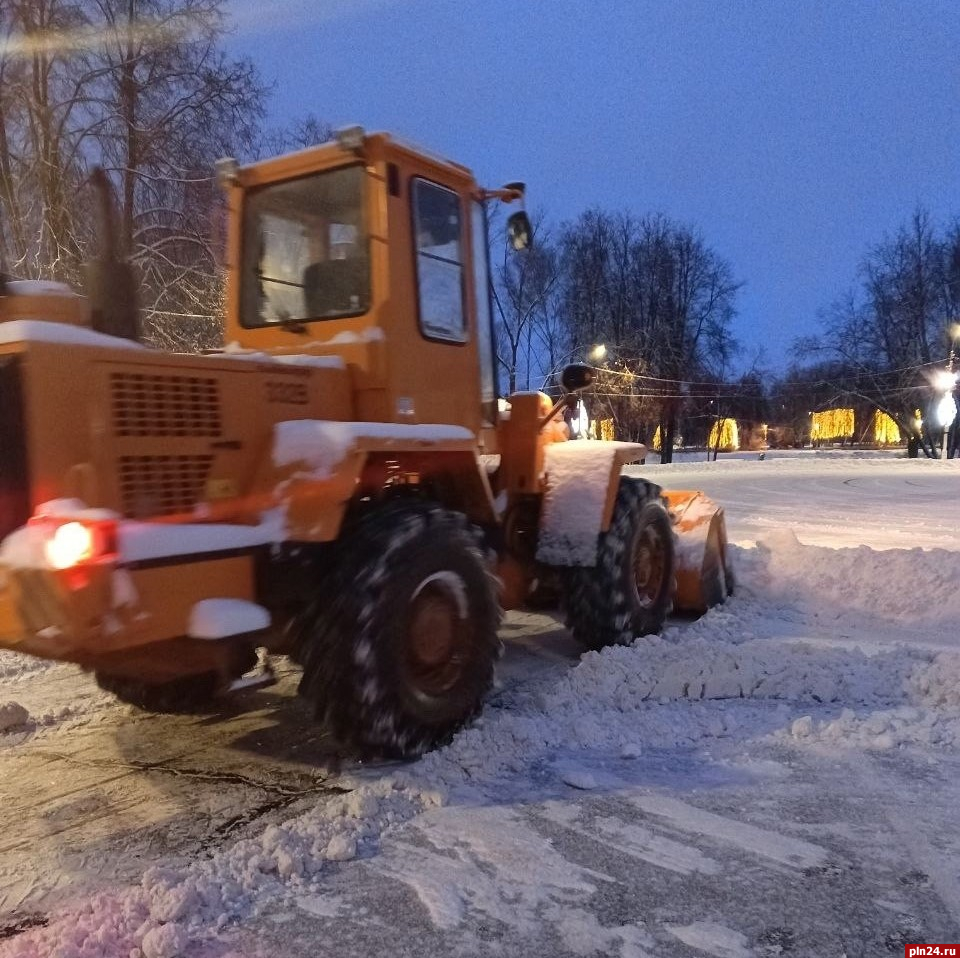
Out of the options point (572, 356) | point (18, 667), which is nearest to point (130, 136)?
point (18, 667)

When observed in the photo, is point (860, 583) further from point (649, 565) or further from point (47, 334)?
point (47, 334)

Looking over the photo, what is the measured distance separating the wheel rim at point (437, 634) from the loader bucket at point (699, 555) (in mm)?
2782

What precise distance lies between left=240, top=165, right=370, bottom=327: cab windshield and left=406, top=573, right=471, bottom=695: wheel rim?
4.57 feet

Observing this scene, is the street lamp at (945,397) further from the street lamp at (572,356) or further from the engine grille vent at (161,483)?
the engine grille vent at (161,483)

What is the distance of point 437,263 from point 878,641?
383 cm

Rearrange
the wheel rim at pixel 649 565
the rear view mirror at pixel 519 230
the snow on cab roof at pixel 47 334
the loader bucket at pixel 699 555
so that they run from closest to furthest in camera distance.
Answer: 1. the snow on cab roof at pixel 47 334
2. the rear view mirror at pixel 519 230
3. the wheel rim at pixel 649 565
4. the loader bucket at pixel 699 555

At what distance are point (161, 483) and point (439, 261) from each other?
1988mm

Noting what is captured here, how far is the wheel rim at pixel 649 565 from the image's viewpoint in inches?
240

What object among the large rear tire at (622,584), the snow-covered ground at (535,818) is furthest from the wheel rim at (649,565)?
the snow-covered ground at (535,818)

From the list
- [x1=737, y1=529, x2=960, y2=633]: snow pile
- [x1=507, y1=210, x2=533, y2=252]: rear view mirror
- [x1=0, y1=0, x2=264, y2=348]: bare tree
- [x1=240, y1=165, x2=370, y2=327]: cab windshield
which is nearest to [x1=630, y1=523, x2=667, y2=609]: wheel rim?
[x1=737, y1=529, x2=960, y2=633]: snow pile

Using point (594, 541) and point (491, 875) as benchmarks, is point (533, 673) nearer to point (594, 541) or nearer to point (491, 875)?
point (594, 541)

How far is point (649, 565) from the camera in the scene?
20.5 feet

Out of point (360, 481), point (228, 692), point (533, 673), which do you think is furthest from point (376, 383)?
point (533, 673)

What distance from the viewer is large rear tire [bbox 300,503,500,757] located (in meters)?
3.58
